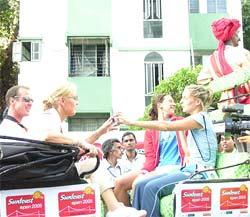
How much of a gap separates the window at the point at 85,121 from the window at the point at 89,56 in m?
1.57

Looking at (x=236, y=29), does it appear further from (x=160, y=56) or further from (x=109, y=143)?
(x=160, y=56)

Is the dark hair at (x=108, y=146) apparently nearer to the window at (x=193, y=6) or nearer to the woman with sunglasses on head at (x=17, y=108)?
the woman with sunglasses on head at (x=17, y=108)

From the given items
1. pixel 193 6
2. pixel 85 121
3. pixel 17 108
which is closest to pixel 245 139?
pixel 17 108

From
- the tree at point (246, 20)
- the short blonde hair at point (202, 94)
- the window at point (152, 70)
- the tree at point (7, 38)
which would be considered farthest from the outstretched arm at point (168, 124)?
the tree at point (246, 20)

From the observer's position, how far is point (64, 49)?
65.4 ft

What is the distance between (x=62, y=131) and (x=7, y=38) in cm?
1985

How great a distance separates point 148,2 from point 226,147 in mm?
16040

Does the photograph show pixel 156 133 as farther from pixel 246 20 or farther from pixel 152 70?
pixel 246 20

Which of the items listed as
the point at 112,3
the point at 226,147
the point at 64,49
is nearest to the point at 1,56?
the point at 64,49

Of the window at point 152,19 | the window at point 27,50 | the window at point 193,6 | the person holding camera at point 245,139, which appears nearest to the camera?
the person holding camera at point 245,139

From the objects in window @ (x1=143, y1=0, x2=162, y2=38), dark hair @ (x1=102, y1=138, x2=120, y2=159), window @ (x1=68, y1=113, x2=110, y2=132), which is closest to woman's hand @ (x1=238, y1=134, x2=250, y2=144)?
dark hair @ (x1=102, y1=138, x2=120, y2=159)

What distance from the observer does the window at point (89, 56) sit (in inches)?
797

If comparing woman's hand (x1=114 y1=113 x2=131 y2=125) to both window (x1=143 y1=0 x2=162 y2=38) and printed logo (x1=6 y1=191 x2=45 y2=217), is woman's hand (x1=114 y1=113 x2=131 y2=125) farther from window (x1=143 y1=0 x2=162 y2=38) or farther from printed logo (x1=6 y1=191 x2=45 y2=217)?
window (x1=143 y1=0 x2=162 y2=38)

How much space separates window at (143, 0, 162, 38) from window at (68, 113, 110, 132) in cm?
352
